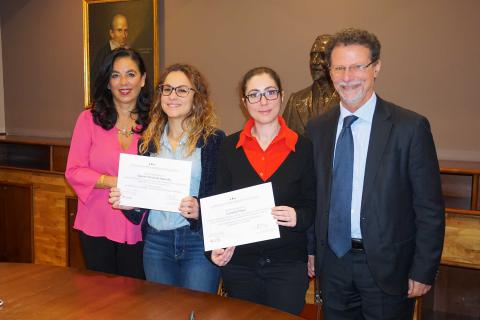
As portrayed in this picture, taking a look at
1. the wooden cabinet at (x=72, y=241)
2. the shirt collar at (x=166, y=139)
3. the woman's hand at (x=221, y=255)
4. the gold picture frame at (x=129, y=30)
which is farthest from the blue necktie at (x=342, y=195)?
the gold picture frame at (x=129, y=30)

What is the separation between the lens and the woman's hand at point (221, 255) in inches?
80.7

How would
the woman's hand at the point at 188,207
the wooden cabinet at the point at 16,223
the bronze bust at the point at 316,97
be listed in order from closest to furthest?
the woman's hand at the point at 188,207, the bronze bust at the point at 316,97, the wooden cabinet at the point at 16,223

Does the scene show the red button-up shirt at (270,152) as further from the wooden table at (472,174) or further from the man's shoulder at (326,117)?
the wooden table at (472,174)

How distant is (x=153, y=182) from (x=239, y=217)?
1.57 ft

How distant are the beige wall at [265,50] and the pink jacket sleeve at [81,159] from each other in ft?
8.14

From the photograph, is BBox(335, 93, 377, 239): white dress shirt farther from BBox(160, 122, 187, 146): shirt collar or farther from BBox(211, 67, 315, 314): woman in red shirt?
BBox(160, 122, 187, 146): shirt collar

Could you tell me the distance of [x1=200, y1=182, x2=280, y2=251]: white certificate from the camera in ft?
6.40

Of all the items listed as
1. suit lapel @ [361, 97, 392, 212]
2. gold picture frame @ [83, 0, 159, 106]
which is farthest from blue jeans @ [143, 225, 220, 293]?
gold picture frame @ [83, 0, 159, 106]

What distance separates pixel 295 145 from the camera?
209cm

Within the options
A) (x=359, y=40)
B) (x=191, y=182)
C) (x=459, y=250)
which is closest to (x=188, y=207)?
(x=191, y=182)

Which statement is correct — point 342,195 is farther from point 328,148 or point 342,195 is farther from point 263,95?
point 263,95

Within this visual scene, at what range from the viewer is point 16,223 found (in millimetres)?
5188

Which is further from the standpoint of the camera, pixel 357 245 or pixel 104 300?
pixel 357 245

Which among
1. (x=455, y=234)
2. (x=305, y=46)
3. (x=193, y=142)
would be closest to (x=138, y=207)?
(x=193, y=142)
